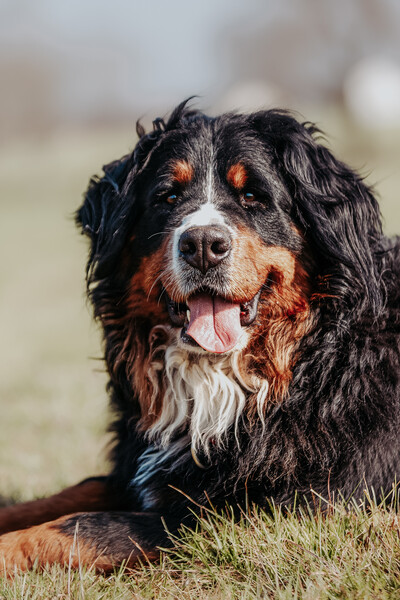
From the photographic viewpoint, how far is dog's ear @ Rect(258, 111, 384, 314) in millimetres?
3332

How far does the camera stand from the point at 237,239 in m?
3.22

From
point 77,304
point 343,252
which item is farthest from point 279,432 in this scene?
point 77,304

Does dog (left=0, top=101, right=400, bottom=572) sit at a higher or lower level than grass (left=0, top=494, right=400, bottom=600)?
higher

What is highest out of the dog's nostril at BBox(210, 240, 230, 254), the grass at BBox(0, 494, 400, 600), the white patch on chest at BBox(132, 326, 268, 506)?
the dog's nostril at BBox(210, 240, 230, 254)

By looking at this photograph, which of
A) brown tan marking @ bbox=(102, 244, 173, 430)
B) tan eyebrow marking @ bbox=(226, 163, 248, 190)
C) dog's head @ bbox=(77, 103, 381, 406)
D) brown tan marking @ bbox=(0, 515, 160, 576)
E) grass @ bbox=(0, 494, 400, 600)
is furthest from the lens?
brown tan marking @ bbox=(102, 244, 173, 430)

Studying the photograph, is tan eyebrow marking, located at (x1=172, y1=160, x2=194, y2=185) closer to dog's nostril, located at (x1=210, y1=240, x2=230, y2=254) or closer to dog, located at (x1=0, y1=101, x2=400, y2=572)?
dog, located at (x1=0, y1=101, x2=400, y2=572)

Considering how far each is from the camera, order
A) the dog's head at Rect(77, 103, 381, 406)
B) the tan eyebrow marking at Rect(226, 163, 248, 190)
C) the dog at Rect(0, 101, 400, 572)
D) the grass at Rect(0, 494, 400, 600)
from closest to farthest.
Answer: the grass at Rect(0, 494, 400, 600) < the dog at Rect(0, 101, 400, 572) < the dog's head at Rect(77, 103, 381, 406) < the tan eyebrow marking at Rect(226, 163, 248, 190)

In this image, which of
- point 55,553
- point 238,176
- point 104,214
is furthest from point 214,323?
point 55,553

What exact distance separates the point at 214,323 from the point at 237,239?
44 centimetres

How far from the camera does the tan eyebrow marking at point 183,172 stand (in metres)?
3.48

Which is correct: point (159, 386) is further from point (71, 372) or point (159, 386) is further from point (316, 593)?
point (71, 372)

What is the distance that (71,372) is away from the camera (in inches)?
330

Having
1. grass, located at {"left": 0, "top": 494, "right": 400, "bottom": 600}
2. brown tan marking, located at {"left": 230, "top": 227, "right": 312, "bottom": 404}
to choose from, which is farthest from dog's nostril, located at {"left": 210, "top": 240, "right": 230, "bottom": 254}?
grass, located at {"left": 0, "top": 494, "right": 400, "bottom": 600}

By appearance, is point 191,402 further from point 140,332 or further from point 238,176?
point 238,176
